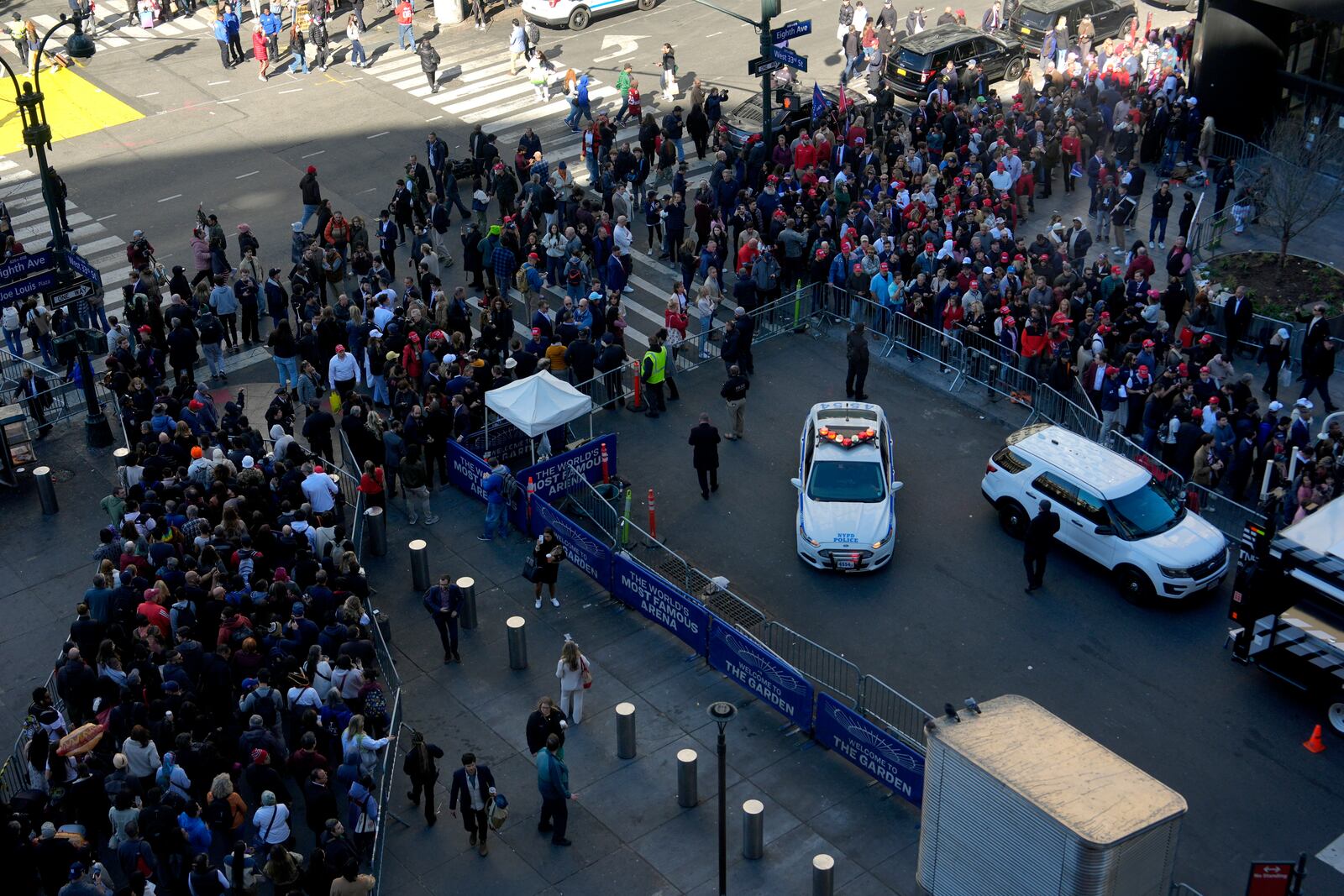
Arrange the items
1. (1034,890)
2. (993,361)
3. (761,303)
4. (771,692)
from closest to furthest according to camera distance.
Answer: (1034,890)
(771,692)
(993,361)
(761,303)

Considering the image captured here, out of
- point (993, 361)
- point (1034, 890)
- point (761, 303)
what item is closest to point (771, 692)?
point (1034, 890)

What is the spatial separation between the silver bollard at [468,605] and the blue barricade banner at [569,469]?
8.15ft

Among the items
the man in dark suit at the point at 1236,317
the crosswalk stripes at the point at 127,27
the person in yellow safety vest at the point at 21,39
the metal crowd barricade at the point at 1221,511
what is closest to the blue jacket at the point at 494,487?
the metal crowd barricade at the point at 1221,511

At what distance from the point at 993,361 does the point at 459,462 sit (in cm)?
981

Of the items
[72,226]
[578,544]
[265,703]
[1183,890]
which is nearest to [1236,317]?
[578,544]

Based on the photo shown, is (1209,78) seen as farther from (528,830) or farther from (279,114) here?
(528,830)

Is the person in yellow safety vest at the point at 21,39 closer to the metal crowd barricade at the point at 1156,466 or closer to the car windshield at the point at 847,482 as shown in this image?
the car windshield at the point at 847,482

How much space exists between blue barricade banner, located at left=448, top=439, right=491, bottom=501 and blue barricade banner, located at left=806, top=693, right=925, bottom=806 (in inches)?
302

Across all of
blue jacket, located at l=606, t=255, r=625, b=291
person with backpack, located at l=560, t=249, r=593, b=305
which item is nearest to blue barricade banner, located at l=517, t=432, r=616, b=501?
person with backpack, located at l=560, t=249, r=593, b=305

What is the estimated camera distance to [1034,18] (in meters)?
42.4

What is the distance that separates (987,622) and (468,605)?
775cm

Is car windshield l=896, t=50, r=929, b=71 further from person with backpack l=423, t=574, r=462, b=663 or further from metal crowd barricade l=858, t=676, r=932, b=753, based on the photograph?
person with backpack l=423, t=574, r=462, b=663

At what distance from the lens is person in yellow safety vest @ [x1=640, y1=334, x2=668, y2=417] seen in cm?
2806

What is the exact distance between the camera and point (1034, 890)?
16.1 meters
